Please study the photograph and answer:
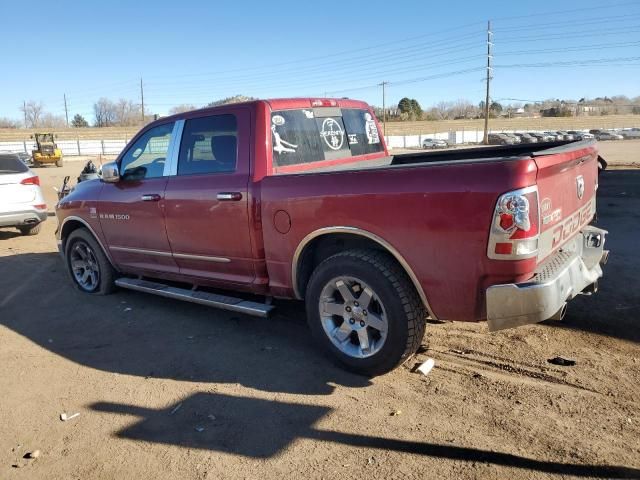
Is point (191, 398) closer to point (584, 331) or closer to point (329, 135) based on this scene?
point (329, 135)

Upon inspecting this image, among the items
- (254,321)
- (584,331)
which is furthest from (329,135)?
(584,331)

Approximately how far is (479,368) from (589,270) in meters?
1.11

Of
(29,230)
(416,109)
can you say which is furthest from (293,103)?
(416,109)

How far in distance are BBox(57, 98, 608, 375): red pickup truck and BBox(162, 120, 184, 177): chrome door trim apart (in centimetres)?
1

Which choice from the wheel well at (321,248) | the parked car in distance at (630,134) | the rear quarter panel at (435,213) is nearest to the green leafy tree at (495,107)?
the parked car in distance at (630,134)

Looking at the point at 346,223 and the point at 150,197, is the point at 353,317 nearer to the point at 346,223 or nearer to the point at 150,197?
the point at 346,223

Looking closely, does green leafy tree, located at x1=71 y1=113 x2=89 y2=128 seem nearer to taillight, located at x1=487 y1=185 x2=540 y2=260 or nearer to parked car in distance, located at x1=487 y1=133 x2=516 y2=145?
parked car in distance, located at x1=487 y1=133 x2=516 y2=145

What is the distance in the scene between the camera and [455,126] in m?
85.8

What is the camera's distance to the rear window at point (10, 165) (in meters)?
9.60

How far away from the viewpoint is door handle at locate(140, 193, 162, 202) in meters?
5.01

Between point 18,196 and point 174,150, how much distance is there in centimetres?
620

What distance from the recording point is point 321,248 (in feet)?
13.4

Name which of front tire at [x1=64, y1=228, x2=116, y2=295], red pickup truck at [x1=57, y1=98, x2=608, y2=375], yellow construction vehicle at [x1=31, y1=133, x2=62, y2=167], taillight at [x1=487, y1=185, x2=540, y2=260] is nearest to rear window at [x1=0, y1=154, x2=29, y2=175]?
front tire at [x1=64, y1=228, x2=116, y2=295]

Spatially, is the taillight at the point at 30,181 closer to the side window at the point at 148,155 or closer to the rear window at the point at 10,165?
the rear window at the point at 10,165
